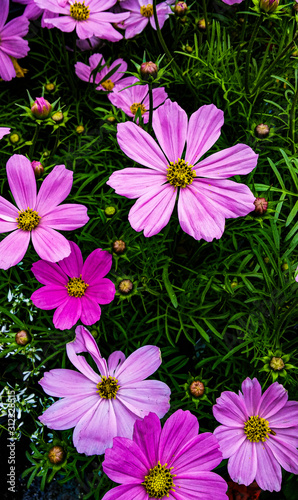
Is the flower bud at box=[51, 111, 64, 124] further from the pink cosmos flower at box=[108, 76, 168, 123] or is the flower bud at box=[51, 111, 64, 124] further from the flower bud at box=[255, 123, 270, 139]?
the flower bud at box=[255, 123, 270, 139]

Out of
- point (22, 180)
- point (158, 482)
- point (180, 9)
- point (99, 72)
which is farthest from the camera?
point (99, 72)

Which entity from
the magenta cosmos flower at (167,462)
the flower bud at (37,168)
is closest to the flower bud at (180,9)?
the flower bud at (37,168)

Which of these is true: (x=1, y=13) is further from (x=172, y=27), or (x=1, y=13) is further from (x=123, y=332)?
(x=123, y=332)

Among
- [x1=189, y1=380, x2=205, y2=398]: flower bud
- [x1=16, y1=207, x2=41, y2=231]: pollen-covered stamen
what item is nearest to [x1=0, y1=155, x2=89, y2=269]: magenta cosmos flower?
[x1=16, y1=207, x2=41, y2=231]: pollen-covered stamen

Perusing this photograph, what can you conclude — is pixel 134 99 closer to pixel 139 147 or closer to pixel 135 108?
pixel 135 108

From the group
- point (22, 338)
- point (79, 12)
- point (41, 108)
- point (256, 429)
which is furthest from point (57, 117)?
point (256, 429)
